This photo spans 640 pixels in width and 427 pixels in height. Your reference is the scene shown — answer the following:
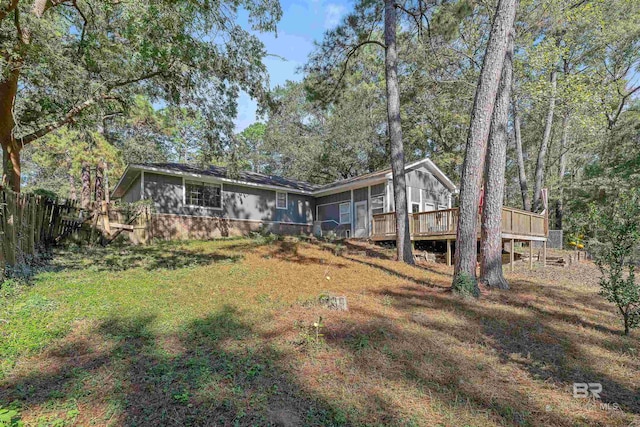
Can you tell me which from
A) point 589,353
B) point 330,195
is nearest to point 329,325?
point 589,353

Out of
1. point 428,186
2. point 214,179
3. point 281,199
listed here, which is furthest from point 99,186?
point 428,186

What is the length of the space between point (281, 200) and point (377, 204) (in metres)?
5.34

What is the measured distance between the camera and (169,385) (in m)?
2.97

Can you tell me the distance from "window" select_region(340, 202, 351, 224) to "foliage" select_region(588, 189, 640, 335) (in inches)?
461

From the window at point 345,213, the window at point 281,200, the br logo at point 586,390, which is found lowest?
the br logo at point 586,390

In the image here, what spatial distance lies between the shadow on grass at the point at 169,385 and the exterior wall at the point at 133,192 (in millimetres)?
11234

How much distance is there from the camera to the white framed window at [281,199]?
1695cm

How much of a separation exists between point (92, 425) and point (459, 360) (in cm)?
370

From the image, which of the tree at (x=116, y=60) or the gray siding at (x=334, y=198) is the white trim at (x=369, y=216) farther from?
the tree at (x=116, y=60)

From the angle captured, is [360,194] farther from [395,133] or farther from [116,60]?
[116,60]

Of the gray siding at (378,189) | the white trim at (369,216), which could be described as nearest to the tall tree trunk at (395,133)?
the white trim at (369,216)

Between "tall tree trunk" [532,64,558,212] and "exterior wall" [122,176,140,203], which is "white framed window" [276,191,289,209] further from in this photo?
"tall tree trunk" [532,64,558,212]

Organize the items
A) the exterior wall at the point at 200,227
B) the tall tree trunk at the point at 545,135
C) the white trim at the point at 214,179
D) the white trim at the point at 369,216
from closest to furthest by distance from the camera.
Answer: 1. the white trim at the point at 214,179
2. the exterior wall at the point at 200,227
3. the white trim at the point at 369,216
4. the tall tree trunk at the point at 545,135

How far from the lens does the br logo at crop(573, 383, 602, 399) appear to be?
313cm
